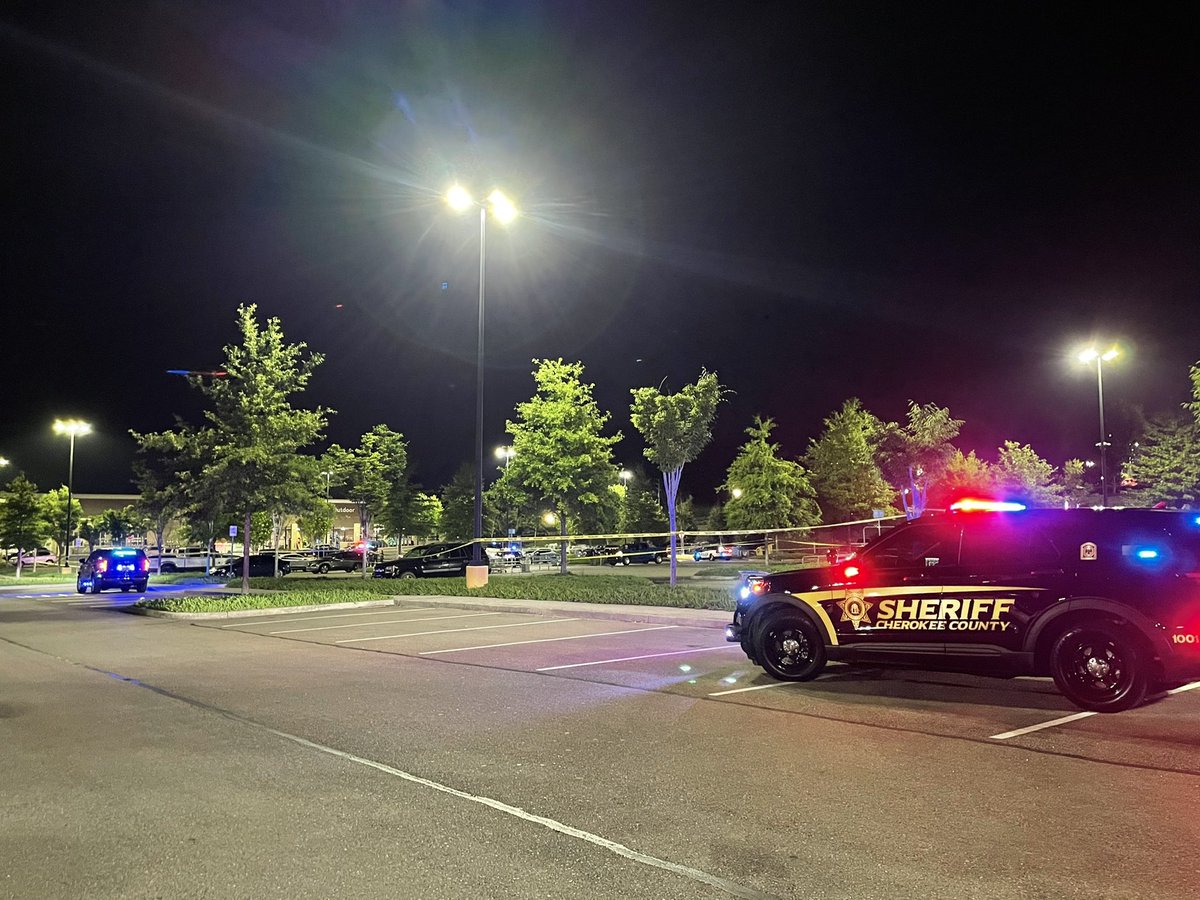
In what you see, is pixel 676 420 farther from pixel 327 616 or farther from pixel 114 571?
pixel 114 571

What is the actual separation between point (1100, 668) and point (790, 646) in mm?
2943

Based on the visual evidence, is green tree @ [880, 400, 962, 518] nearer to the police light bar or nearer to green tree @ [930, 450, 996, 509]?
green tree @ [930, 450, 996, 509]

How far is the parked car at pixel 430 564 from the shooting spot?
3206 centimetres

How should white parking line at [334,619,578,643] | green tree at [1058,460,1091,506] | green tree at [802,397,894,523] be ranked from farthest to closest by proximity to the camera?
green tree at [1058,460,1091,506] → green tree at [802,397,894,523] → white parking line at [334,619,578,643]

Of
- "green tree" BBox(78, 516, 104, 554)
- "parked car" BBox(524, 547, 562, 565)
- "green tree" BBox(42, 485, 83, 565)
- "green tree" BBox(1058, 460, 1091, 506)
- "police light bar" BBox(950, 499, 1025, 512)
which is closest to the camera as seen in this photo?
"police light bar" BBox(950, 499, 1025, 512)

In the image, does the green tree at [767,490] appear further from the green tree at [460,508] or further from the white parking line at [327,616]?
the white parking line at [327,616]

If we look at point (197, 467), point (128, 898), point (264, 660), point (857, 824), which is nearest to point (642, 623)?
point (264, 660)

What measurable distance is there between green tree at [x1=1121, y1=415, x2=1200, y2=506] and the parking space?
84.9 feet

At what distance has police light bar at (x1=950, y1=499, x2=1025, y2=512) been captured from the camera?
842 centimetres

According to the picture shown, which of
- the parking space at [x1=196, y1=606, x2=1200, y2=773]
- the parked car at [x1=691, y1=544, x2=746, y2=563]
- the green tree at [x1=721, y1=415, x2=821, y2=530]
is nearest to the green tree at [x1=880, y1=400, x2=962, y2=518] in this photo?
the green tree at [x1=721, y1=415, x2=821, y2=530]

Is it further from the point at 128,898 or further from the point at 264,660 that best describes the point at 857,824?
the point at 264,660

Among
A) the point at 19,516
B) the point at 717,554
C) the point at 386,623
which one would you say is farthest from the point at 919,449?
the point at 19,516

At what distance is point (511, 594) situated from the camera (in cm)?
2092

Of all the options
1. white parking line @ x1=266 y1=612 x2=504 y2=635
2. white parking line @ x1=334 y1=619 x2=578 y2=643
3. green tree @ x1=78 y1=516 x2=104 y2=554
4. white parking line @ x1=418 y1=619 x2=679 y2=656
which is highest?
green tree @ x1=78 y1=516 x2=104 y2=554
